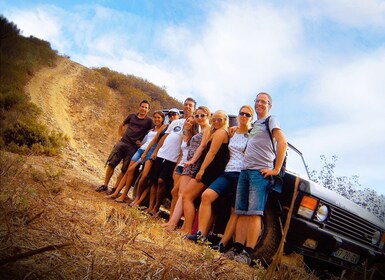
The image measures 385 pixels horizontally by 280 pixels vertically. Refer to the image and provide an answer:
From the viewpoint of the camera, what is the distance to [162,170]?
529 centimetres

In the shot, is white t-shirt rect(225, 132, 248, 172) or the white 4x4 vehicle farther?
white t-shirt rect(225, 132, 248, 172)

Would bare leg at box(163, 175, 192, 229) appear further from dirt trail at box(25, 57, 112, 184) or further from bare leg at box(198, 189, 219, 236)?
dirt trail at box(25, 57, 112, 184)

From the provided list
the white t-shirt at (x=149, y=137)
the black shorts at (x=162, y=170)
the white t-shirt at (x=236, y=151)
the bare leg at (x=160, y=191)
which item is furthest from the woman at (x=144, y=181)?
the white t-shirt at (x=236, y=151)

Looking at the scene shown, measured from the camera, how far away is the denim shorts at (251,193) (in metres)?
3.24

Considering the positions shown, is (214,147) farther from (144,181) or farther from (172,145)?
(144,181)

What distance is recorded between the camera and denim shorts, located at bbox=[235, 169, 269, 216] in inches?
128

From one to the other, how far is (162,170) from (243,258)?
2616mm

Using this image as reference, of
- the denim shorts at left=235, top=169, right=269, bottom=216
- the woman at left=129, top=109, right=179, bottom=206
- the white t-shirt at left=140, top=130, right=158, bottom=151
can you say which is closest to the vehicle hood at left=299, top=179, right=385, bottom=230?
the denim shorts at left=235, top=169, right=269, bottom=216

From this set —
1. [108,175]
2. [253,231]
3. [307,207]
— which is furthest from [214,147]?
[108,175]

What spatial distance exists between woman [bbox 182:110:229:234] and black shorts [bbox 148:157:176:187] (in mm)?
1173

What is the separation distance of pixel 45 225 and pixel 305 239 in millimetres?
2807

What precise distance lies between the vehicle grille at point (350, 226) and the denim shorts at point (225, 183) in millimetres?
1169

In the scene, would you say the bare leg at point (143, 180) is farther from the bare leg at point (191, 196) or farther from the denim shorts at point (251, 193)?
the denim shorts at point (251, 193)

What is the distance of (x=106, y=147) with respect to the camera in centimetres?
1426
